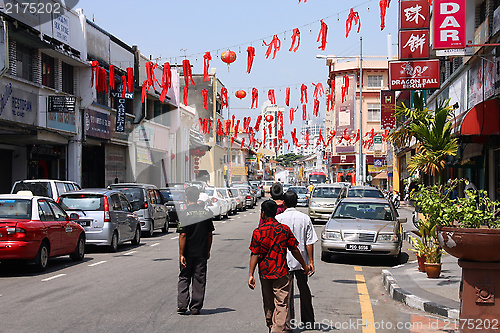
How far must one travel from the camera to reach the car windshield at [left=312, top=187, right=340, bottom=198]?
28.3 metres

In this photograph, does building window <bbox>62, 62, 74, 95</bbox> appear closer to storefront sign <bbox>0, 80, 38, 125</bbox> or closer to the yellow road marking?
storefront sign <bbox>0, 80, 38, 125</bbox>

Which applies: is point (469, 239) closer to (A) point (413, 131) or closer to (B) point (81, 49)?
(A) point (413, 131)

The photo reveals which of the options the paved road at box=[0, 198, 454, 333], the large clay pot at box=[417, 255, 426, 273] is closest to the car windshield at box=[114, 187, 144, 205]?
the paved road at box=[0, 198, 454, 333]

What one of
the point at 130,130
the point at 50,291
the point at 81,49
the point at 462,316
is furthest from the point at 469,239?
the point at 130,130

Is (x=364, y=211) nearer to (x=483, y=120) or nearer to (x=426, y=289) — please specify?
(x=483, y=120)

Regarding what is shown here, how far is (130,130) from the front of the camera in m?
36.2

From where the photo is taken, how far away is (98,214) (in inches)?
622

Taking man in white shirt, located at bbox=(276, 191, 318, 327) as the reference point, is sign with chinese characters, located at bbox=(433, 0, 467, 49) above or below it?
above

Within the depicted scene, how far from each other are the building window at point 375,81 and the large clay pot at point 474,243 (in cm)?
6828

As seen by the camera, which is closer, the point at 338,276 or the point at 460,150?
the point at 338,276

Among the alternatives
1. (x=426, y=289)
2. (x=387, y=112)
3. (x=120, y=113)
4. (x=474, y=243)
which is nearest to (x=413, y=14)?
(x=426, y=289)

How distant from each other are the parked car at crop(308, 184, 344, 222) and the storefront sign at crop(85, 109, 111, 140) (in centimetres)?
1154

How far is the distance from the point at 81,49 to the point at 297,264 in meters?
23.0

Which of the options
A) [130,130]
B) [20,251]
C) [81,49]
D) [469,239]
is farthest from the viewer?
[130,130]
